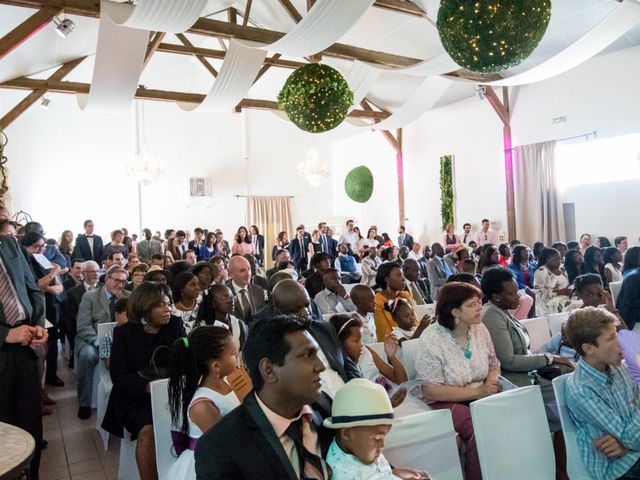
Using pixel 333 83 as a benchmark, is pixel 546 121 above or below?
above

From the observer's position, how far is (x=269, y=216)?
1533cm

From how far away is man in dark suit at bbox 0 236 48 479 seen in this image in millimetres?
2598

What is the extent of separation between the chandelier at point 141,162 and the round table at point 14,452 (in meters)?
10.8

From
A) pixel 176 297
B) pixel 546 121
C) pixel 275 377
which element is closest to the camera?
pixel 275 377

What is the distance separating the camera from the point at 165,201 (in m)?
13.8

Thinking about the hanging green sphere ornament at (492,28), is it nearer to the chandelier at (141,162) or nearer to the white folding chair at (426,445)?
the white folding chair at (426,445)

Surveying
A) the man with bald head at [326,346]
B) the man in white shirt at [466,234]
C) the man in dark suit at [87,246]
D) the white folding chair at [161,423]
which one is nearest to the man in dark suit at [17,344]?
the white folding chair at [161,423]

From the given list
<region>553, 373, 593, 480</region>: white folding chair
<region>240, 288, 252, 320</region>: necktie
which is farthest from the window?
<region>553, 373, 593, 480</region>: white folding chair

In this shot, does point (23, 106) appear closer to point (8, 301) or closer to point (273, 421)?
point (8, 301)

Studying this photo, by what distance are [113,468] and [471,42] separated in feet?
11.4

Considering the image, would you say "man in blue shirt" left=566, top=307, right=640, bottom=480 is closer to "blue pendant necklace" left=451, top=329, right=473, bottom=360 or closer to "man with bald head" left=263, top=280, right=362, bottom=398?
"blue pendant necklace" left=451, top=329, right=473, bottom=360

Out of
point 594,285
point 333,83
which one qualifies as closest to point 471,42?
point 333,83

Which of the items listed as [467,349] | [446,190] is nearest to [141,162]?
[446,190]

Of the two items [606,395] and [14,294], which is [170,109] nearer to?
[14,294]
